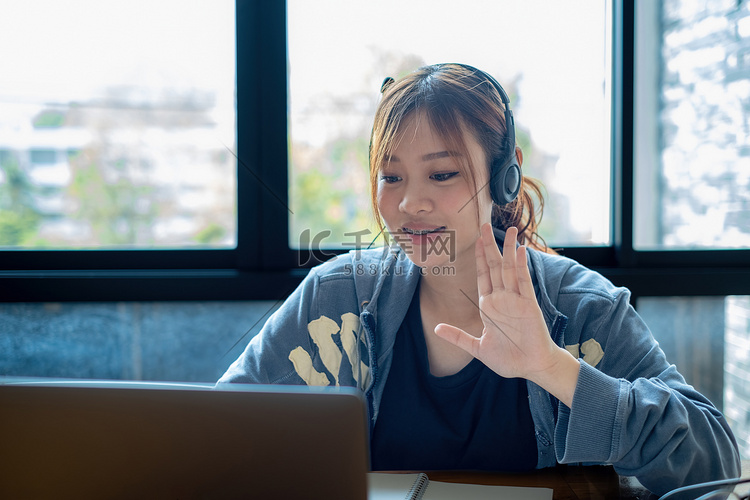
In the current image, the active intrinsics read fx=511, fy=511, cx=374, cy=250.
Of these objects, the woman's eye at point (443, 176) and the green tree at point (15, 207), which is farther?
the green tree at point (15, 207)

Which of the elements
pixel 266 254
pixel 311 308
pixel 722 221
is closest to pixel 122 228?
pixel 266 254

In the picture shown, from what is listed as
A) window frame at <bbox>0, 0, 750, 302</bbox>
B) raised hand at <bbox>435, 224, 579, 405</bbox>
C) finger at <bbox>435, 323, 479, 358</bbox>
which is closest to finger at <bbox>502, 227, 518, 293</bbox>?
raised hand at <bbox>435, 224, 579, 405</bbox>

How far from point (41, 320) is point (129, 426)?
1437 millimetres

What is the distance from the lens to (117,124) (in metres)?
1.59

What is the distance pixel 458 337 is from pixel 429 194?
0.28m

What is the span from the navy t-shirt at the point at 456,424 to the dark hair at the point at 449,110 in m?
0.38

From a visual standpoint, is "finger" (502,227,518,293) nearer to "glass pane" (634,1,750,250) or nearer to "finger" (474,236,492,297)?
"finger" (474,236,492,297)

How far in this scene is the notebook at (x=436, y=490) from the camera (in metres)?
0.66

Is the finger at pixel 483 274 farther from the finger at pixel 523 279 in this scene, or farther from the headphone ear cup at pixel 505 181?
the headphone ear cup at pixel 505 181

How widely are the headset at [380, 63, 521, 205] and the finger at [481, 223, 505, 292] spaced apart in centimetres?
17

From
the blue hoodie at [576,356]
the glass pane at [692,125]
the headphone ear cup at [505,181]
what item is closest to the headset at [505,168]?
the headphone ear cup at [505,181]

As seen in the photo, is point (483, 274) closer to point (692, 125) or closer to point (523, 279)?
point (523, 279)

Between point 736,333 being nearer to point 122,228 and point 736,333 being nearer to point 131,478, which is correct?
point 131,478

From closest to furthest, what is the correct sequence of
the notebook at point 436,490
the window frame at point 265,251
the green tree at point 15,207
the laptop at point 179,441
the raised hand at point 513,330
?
1. the laptop at point 179,441
2. the notebook at point 436,490
3. the raised hand at point 513,330
4. the window frame at point 265,251
5. the green tree at point 15,207
